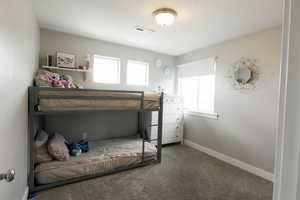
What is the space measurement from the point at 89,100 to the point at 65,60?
1243mm

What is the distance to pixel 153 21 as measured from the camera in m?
2.38

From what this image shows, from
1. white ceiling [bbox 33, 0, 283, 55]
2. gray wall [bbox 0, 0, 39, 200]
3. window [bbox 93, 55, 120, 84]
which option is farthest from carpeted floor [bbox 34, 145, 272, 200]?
white ceiling [bbox 33, 0, 283, 55]

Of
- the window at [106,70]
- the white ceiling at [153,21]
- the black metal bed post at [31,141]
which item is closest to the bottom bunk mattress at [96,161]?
the black metal bed post at [31,141]

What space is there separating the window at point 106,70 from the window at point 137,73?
28 centimetres

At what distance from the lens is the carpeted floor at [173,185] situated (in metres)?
1.97

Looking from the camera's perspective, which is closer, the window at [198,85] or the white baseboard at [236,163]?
the white baseboard at [236,163]

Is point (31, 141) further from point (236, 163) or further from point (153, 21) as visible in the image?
point (236, 163)

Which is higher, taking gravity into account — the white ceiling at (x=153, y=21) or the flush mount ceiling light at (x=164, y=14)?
the white ceiling at (x=153, y=21)

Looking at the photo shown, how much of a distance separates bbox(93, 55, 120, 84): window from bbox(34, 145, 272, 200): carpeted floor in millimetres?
2007

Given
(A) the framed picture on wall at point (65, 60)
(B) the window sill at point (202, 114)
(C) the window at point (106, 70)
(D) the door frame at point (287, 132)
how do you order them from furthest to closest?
(C) the window at point (106, 70)
(B) the window sill at point (202, 114)
(A) the framed picture on wall at point (65, 60)
(D) the door frame at point (287, 132)

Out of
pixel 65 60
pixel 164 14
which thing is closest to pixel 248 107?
pixel 164 14

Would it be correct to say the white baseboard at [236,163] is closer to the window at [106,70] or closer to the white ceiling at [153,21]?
the white ceiling at [153,21]

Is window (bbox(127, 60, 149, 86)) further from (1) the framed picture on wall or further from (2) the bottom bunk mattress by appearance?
(2) the bottom bunk mattress

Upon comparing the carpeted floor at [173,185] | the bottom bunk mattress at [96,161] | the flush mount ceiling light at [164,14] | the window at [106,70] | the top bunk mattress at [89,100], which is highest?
the flush mount ceiling light at [164,14]
